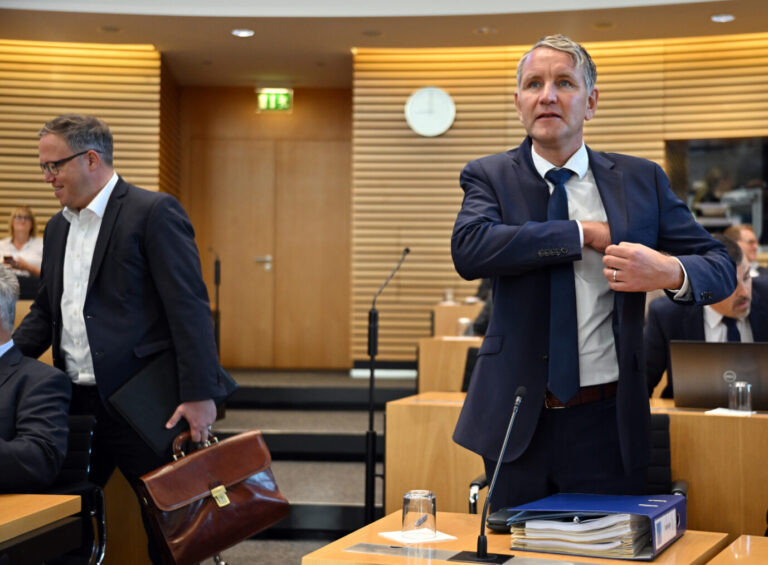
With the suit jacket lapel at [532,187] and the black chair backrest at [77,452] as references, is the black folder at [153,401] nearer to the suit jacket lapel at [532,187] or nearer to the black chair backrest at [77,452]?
the black chair backrest at [77,452]

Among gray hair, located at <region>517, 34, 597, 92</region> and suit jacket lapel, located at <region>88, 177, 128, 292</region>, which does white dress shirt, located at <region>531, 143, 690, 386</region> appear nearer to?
gray hair, located at <region>517, 34, 597, 92</region>

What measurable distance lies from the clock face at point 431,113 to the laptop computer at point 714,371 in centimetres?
645

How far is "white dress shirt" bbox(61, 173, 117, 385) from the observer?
3117mm

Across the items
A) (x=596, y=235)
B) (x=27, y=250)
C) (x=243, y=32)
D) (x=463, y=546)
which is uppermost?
(x=243, y=32)

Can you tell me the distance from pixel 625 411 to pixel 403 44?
7.90 m

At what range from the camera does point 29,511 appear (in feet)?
7.04

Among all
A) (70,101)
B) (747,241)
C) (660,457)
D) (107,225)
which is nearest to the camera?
(107,225)

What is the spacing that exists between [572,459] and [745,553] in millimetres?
369

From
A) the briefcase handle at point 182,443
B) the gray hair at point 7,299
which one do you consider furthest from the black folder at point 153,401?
the gray hair at point 7,299

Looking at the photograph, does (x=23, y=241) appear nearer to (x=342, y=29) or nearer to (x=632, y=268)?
(x=342, y=29)

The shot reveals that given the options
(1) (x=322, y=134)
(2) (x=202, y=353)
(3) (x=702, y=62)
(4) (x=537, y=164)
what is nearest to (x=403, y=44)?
(1) (x=322, y=134)

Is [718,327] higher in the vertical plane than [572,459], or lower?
higher

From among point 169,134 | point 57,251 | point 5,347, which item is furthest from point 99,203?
point 169,134

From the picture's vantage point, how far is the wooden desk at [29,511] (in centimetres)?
206
